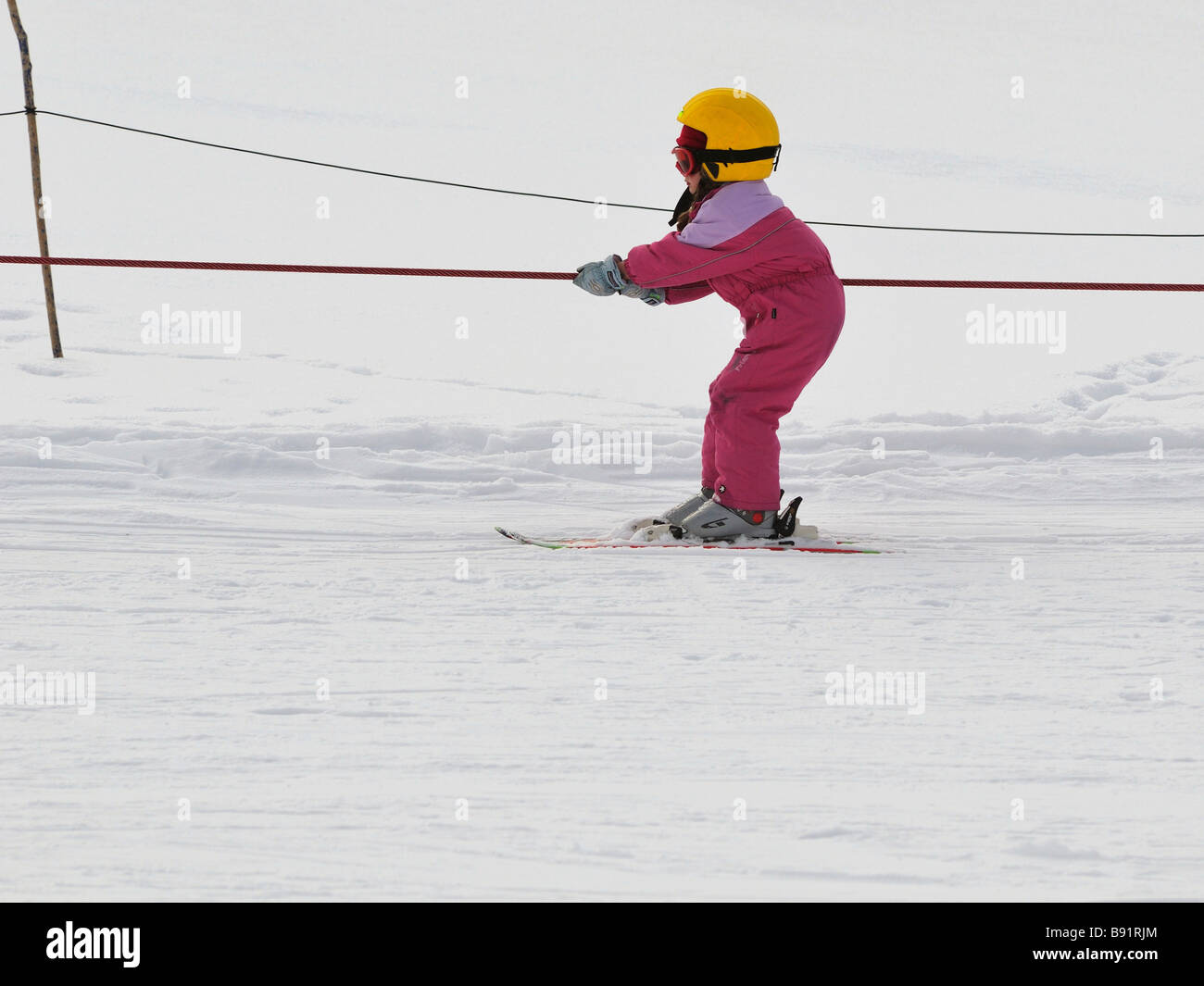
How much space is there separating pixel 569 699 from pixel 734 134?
1.90 m

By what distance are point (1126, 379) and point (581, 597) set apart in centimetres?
514

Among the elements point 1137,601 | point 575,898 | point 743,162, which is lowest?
point 575,898

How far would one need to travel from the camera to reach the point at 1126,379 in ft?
23.0

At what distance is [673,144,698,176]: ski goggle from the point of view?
11.5 feet

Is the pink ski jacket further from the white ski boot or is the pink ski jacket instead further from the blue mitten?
the white ski boot

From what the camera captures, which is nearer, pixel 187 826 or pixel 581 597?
pixel 187 826

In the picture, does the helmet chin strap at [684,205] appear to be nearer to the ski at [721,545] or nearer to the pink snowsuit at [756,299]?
the pink snowsuit at [756,299]

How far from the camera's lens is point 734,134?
346cm

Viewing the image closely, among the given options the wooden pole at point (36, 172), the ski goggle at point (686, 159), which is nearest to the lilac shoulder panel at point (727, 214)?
the ski goggle at point (686, 159)

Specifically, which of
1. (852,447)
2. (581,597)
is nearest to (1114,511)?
(852,447)

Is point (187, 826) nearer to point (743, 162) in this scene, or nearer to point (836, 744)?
point (836, 744)

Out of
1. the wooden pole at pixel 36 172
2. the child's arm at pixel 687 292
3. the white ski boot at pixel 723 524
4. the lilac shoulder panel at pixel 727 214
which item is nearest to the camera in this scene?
the lilac shoulder panel at pixel 727 214

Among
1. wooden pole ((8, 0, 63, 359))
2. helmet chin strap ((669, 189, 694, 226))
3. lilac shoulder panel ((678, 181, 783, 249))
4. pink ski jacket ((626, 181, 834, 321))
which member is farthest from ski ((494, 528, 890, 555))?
wooden pole ((8, 0, 63, 359))

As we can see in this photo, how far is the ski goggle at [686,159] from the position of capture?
139 inches
